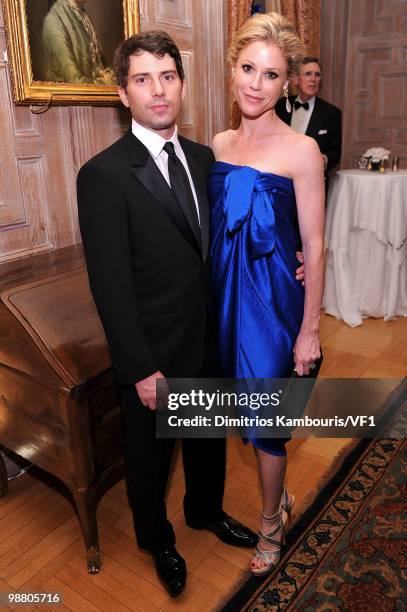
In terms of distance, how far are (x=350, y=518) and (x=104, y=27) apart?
2.74m

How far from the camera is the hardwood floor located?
6.78 ft

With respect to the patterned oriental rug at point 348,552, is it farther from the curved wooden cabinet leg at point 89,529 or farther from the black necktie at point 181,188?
the black necktie at point 181,188

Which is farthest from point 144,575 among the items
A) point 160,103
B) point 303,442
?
point 160,103

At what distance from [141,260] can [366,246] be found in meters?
3.44

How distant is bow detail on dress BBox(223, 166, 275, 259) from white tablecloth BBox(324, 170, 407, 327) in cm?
307

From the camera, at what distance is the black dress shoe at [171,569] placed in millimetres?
2033

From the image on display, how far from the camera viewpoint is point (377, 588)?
203 cm

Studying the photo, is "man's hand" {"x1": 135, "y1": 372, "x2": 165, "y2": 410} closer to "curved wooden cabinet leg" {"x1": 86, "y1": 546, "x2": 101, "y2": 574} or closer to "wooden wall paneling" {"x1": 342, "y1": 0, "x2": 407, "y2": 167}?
"curved wooden cabinet leg" {"x1": 86, "y1": 546, "x2": 101, "y2": 574}

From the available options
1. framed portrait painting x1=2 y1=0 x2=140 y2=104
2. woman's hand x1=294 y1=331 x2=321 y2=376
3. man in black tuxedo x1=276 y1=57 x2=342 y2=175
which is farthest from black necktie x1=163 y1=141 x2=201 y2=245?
man in black tuxedo x1=276 y1=57 x2=342 y2=175

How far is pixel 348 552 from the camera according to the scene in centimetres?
221

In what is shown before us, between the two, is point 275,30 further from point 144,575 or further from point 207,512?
point 144,575

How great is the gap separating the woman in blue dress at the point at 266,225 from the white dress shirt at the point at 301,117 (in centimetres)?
323

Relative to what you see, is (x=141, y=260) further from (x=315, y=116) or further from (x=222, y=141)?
(x=315, y=116)

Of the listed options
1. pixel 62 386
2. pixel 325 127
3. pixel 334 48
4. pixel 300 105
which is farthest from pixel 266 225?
pixel 334 48
